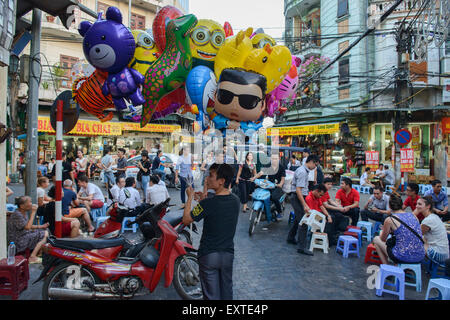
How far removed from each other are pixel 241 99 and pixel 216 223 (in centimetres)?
142

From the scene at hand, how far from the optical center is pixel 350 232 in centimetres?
600

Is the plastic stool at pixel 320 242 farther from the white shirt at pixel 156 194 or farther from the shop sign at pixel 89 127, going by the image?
the shop sign at pixel 89 127

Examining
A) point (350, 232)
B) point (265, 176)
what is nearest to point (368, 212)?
point (350, 232)

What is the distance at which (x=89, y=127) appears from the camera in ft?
57.0

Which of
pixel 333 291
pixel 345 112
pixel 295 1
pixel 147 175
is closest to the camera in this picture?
pixel 333 291

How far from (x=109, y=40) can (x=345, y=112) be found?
54.9 feet

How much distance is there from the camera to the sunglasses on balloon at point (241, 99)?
3.25 m

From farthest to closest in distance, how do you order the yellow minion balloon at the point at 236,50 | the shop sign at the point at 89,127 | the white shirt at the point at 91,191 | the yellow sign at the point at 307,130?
the yellow sign at the point at 307,130
the shop sign at the point at 89,127
the white shirt at the point at 91,191
the yellow minion balloon at the point at 236,50

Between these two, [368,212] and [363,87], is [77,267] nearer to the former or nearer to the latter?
[368,212]

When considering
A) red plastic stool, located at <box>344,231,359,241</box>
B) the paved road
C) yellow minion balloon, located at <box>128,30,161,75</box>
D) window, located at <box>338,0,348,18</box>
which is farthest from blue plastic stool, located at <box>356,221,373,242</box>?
window, located at <box>338,0,348,18</box>

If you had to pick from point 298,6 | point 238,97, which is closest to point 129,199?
point 238,97

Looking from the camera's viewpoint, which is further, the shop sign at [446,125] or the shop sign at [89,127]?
the shop sign at [89,127]

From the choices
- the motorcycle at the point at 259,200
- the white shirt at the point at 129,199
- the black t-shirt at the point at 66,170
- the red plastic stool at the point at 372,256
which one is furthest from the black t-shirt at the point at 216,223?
the black t-shirt at the point at 66,170

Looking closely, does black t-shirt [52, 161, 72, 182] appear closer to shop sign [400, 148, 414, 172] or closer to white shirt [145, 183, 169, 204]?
white shirt [145, 183, 169, 204]
